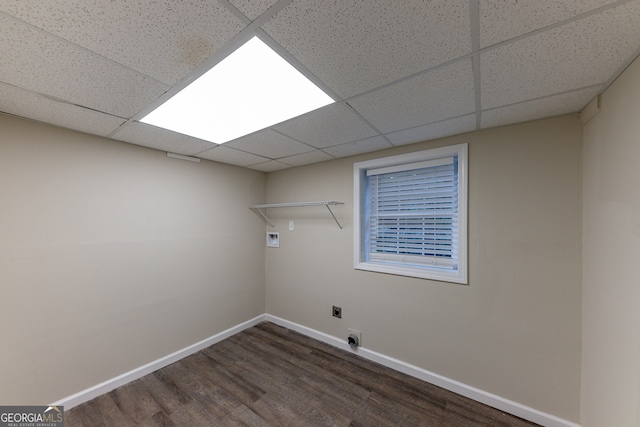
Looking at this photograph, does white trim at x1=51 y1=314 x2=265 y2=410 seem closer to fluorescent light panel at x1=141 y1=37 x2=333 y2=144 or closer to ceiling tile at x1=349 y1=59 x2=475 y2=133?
fluorescent light panel at x1=141 y1=37 x2=333 y2=144

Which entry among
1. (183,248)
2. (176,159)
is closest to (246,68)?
(176,159)

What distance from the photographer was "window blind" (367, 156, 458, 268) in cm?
219

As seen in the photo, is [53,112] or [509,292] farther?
[509,292]

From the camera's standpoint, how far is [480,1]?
79 centimetres

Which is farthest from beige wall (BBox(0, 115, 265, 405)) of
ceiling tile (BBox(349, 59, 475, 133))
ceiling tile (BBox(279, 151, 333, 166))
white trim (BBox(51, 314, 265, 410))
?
ceiling tile (BBox(349, 59, 475, 133))

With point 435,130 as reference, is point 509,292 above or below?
below

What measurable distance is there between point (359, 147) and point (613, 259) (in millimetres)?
1867

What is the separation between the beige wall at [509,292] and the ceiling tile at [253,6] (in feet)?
6.00

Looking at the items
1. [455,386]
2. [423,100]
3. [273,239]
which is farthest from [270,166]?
[455,386]

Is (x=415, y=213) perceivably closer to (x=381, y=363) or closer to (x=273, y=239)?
(x=381, y=363)

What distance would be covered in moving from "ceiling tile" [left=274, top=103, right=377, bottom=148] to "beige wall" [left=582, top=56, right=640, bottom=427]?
1352mm

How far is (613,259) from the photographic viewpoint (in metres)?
1.25

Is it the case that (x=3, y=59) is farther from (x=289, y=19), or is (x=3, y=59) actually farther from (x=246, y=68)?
(x=289, y=19)

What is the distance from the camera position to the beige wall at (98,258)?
1.67m
